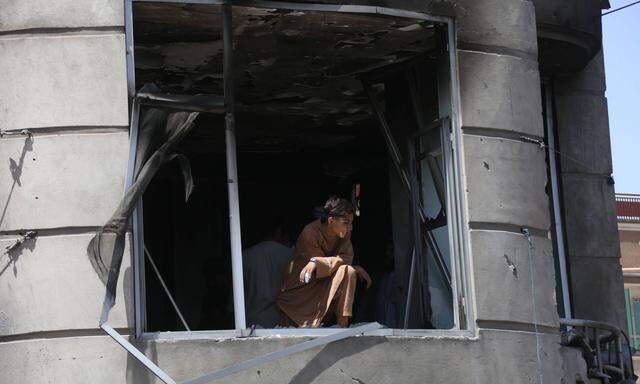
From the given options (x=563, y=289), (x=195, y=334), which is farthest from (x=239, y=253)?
(x=563, y=289)

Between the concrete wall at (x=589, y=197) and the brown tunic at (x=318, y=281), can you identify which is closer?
the brown tunic at (x=318, y=281)

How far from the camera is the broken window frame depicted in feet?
33.5

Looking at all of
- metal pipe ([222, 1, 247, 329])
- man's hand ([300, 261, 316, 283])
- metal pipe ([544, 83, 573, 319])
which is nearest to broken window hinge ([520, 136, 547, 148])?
man's hand ([300, 261, 316, 283])

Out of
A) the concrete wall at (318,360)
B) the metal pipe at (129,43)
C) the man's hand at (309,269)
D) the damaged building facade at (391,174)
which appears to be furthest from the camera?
the man's hand at (309,269)

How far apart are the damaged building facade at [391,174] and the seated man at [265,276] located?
1.79ft

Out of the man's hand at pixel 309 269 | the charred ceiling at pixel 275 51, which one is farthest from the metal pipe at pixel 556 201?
the man's hand at pixel 309 269

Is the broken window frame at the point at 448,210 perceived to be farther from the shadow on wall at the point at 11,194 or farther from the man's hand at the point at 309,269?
the shadow on wall at the point at 11,194

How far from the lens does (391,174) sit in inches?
521

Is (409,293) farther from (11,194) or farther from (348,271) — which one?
(11,194)

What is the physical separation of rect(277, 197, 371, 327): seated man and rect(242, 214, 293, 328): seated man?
0.30 m

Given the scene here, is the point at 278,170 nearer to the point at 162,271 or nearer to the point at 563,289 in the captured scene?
the point at 162,271

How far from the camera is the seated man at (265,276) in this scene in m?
11.8

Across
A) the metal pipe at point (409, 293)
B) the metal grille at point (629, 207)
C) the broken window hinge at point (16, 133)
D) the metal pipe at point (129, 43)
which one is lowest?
the metal pipe at point (409, 293)

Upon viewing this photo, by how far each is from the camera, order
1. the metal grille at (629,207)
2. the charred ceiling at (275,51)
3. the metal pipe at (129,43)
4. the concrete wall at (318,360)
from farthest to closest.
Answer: the metal grille at (629,207)
the charred ceiling at (275,51)
the metal pipe at (129,43)
the concrete wall at (318,360)
